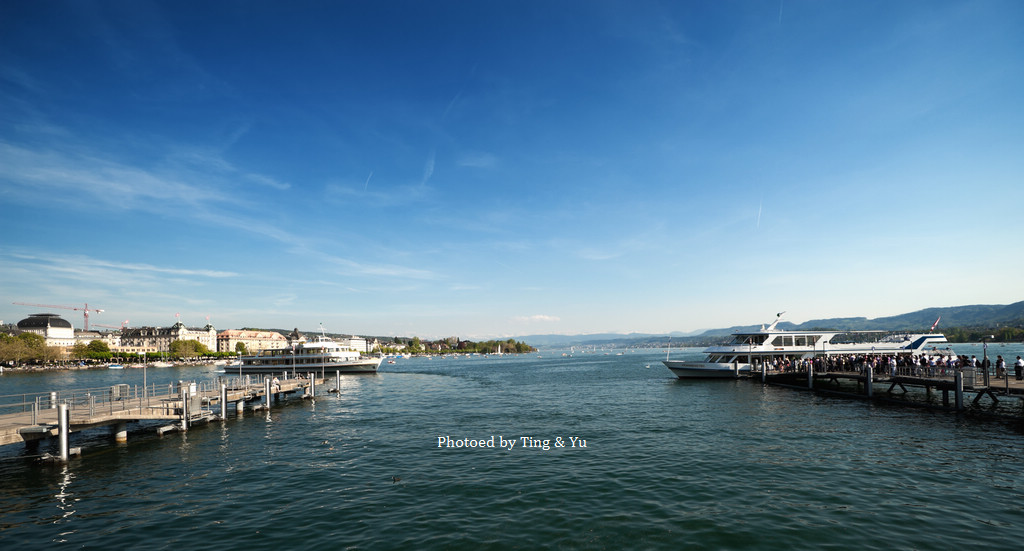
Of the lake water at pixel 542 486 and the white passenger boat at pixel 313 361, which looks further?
the white passenger boat at pixel 313 361

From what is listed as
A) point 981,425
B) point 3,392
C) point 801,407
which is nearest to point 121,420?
point 801,407

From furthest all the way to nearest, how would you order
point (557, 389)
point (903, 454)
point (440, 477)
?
point (557, 389) → point (903, 454) → point (440, 477)

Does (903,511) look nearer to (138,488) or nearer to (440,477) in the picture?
(440,477)

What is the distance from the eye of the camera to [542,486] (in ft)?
61.3

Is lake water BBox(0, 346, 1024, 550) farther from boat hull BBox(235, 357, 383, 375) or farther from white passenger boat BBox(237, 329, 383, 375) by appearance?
white passenger boat BBox(237, 329, 383, 375)

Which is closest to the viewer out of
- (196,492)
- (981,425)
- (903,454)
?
(196,492)

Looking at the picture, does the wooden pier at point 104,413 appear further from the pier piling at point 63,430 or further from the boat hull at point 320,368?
the boat hull at point 320,368

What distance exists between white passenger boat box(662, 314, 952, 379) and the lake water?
30.9 m

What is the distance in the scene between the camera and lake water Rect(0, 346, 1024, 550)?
14.2 meters

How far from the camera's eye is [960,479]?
19.0 meters

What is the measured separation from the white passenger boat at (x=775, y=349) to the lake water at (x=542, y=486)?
3085 cm

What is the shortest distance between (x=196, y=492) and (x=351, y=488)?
6193 mm

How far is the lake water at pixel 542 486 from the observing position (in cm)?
1416

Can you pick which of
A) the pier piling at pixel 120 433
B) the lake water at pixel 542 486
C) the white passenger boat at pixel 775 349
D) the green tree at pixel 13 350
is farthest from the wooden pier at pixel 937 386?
the green tree at pixel 13 350
